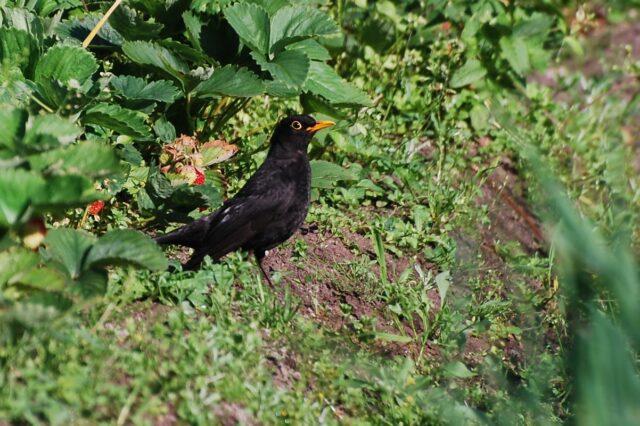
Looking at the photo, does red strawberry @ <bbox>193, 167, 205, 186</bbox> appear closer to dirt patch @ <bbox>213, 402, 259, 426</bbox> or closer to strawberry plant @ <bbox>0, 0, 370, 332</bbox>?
strawberry plant @ <bbox>0, 0, 370, 332</bbox>

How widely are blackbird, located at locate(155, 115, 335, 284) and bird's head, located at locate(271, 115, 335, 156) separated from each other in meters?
0.07

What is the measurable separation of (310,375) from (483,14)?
12.4ft

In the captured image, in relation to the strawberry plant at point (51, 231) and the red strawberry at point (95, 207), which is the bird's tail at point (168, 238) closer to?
the red strawberry at point (95, 207)

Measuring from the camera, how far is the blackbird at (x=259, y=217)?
15.3 ft

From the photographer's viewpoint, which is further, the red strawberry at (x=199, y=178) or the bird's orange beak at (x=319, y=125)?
the bird's orange beak at (x=319, y=125)

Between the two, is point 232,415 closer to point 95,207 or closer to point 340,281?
point 340,281

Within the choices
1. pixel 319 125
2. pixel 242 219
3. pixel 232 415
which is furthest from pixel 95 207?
pixel 232 415

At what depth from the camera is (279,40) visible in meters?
5.07

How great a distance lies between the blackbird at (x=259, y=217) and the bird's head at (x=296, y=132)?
7cm

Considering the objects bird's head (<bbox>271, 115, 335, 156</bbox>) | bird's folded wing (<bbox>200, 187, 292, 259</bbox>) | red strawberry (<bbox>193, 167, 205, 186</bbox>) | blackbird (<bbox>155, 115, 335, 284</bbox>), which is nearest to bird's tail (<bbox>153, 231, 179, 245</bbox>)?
blackbird (<bbox>155, 115, 335, 284</bbox>)

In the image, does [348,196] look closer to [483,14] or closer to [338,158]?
[338,158]

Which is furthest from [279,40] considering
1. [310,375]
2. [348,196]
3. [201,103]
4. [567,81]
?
[567,81]

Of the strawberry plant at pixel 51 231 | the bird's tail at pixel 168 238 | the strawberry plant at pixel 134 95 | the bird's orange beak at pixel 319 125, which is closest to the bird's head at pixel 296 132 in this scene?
the bird's orange beak at pixel 319 125

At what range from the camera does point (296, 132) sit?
→ 5.27 metres
